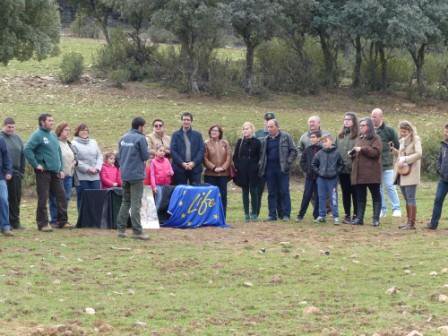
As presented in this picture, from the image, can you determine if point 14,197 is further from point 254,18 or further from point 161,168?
point 254,18

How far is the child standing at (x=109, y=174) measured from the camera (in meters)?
17.3

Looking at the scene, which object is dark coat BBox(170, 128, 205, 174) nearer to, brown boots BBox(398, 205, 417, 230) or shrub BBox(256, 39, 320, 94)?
brown boots BBox(398, 205, 417, 230)

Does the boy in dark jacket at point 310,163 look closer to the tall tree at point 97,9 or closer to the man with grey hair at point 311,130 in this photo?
the man with grey hair at point 311,130

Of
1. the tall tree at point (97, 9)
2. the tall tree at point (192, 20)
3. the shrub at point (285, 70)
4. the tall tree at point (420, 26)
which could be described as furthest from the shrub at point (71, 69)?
the tall tree at point (420, 26)

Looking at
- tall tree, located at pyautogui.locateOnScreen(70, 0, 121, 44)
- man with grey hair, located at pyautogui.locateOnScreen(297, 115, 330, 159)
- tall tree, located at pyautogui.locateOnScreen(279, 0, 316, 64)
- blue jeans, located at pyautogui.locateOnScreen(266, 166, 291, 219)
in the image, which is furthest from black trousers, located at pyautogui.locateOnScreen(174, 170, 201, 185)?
tall tree, located at pyautogui.locateOnScreen(70, 0, 121, 44)

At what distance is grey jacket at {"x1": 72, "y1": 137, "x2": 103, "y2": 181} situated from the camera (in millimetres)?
17156

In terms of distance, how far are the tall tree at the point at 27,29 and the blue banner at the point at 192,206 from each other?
12.7 ft

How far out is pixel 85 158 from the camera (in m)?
17.2

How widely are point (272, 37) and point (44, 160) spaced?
2581 centimetres

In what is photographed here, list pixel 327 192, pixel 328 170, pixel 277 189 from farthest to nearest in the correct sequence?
1. pixel 277 189
2. pixel 327 192
3. pixel 328 170

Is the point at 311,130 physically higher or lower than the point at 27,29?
lower

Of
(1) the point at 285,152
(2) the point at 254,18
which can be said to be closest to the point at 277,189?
(1) the point at 285,152

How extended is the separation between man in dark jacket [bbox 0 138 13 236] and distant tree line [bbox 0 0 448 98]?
22.2 metres

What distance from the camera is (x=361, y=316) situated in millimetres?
10477
